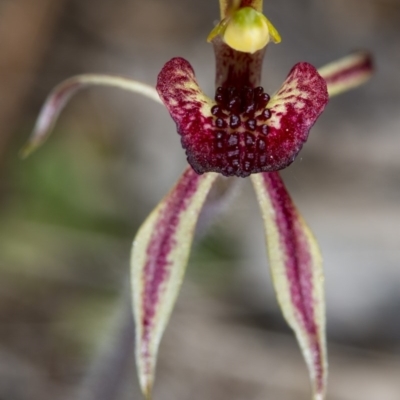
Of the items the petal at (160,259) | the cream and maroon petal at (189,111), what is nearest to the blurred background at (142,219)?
the petal at (160,259)

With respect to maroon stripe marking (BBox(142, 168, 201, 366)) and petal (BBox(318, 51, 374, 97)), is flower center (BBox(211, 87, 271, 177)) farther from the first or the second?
petal (BBox(318, 51, 374, 97))

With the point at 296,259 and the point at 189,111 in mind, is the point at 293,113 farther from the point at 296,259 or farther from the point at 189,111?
the point at 296,259

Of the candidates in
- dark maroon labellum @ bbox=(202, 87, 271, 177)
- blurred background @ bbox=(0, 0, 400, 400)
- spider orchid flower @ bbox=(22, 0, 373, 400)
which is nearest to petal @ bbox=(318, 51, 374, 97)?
spider orchid flower @ bbox=(22, 0, 373, 400)

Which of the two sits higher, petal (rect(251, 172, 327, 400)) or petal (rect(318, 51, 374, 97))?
petal (rect(318, 51, 374, 97))

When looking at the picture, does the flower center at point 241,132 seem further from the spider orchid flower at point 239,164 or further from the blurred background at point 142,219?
the blurred background at point 142,219

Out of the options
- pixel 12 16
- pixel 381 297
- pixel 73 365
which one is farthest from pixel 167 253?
pixel 12 16

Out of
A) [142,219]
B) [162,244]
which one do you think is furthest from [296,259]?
[142,219]
